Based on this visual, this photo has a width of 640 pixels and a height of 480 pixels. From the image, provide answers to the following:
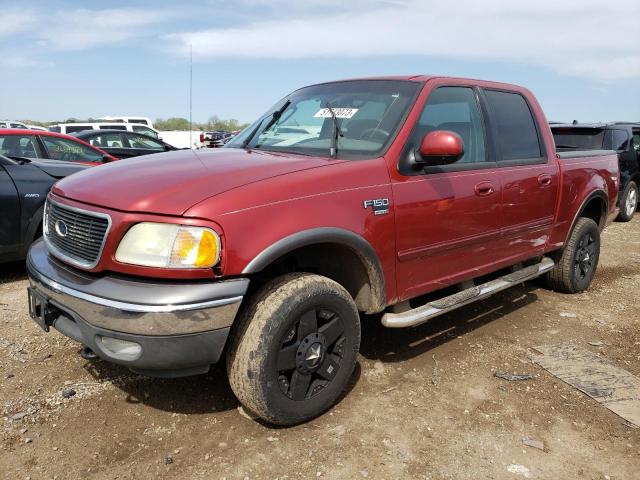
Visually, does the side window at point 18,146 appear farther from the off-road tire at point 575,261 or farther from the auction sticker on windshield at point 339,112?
the off-road tire at point 575,261

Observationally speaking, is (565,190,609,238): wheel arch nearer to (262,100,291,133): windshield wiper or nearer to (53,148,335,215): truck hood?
(262,100,291,133): windshield wiper

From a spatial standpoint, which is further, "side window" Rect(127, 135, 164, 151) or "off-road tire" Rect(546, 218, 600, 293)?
"side window" Rect(127, 135, 164, 151)

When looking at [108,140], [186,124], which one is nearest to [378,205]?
[108,140]

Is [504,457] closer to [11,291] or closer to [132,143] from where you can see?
[11,291]

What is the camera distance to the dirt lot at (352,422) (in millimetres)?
2518

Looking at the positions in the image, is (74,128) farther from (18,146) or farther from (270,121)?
(270,121)

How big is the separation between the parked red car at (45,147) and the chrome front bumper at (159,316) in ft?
14.0

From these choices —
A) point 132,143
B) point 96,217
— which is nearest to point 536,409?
point 96,217

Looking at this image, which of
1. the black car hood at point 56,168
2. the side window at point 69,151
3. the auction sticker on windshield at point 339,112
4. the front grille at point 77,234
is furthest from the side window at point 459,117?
the side window at point 69,151

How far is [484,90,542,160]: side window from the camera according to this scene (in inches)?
157

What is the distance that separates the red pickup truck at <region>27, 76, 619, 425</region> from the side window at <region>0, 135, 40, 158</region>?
3694 mm

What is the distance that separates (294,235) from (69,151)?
18.3ft

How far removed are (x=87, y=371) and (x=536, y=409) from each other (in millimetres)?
2726

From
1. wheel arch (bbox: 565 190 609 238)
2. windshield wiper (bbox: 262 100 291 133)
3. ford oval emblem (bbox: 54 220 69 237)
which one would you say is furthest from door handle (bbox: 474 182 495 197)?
ford oval emblem (bbox: 54 220 69 237)
